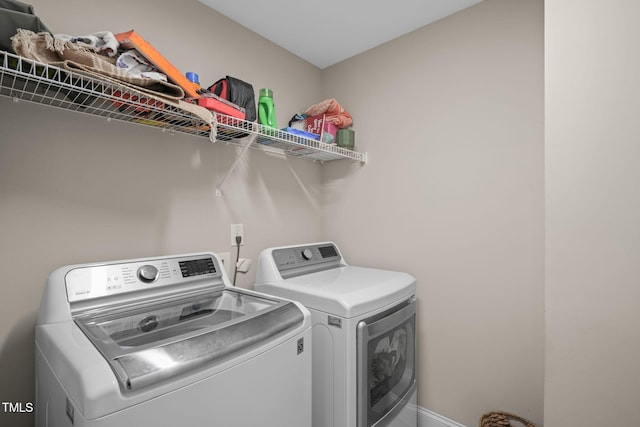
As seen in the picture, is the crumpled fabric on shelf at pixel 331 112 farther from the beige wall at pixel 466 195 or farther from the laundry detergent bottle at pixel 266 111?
the laundry detergent bottle at pixel 266 111

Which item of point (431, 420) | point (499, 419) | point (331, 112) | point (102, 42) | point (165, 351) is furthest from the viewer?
point (331, 112)

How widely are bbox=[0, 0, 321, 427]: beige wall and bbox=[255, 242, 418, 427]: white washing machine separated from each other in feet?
1.47

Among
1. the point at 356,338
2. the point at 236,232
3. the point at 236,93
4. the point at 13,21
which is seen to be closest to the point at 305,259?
the point at 236,232

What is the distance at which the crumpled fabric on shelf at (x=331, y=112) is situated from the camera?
2.03 meters

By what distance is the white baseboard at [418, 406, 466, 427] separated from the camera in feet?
5.73

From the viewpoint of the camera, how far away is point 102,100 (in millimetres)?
1154

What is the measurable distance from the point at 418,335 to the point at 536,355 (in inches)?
24.6

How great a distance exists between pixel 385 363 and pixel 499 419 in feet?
2.24

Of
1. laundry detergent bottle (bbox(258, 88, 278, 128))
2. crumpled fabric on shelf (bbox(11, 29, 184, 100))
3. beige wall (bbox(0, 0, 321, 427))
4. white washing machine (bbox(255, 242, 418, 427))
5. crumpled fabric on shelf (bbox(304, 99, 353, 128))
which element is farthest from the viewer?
crumpled fabric on shelf (bbox(304, 99, 353, 128))

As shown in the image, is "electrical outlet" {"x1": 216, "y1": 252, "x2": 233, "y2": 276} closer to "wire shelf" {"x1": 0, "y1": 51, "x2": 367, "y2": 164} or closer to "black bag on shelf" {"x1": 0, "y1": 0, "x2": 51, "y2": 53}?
"wire shelf" {"x1": 0, "y1": 51, "x2": 367, "y2": 164}

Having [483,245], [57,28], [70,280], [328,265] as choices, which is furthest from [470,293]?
[57,28]

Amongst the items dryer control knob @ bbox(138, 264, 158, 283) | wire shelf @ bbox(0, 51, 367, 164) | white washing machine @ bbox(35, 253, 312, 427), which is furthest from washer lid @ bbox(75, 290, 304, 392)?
wire shelf @ bbox(0, 51, 367, 164)

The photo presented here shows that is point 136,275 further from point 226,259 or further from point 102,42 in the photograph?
point 102,42

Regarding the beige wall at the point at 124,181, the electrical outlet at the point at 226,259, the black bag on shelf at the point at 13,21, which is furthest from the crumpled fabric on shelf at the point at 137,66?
the electrical outlet at the point at 226,259
